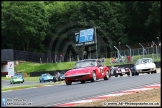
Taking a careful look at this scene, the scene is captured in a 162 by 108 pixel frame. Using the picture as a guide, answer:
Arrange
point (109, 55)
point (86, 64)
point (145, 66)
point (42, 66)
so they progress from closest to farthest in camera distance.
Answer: point (86, 64)
point (145, 66)
point (109, 55)
point (42, 66)

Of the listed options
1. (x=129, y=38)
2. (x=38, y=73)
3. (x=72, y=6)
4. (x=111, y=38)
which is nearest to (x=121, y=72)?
(x=38, y=73)

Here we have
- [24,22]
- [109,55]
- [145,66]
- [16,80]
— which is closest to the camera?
[145,66]

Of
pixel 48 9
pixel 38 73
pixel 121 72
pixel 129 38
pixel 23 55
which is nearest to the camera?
pixel 121 72

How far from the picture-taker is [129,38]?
259 ft

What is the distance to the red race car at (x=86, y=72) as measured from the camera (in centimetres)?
1894

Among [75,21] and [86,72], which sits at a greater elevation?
[75,21]

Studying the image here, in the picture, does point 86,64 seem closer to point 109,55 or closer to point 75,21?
point 109,55

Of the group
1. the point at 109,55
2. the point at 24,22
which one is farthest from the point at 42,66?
the point at 24,22

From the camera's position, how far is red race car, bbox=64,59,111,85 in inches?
746

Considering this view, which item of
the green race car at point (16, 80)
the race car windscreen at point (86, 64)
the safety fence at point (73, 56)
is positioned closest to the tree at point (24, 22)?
the safety fence at point (73, 56)

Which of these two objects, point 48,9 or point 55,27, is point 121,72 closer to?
point 55,27

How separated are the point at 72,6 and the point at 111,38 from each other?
14.6 m

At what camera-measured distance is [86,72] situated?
61.9 feet

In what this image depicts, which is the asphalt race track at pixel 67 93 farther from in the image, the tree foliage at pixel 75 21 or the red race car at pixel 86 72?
the tree foliage at pixel 75 21
